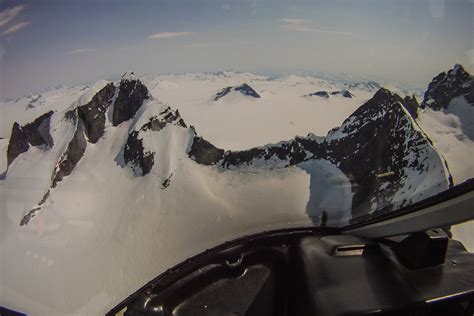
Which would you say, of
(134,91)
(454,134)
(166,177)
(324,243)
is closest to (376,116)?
(454,134)

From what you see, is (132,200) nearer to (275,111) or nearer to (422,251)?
(275,111)

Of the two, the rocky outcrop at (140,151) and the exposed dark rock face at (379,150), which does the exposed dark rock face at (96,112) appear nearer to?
the rocky outcrop at (140,151)

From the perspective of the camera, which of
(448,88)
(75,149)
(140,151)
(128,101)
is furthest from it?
(140,151)

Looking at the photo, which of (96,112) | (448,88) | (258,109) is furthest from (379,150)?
(96,112)

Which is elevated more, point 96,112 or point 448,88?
point 448,88

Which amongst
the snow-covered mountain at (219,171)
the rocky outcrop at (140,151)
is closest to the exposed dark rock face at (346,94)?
the snow-covered mountain at (219,171)

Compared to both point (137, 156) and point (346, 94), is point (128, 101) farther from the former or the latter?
point (346, 94)

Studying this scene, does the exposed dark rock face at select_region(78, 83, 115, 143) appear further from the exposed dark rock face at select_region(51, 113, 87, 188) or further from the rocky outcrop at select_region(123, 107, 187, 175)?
the rocky outcrop at select_region(123, 107, 187, 175)
